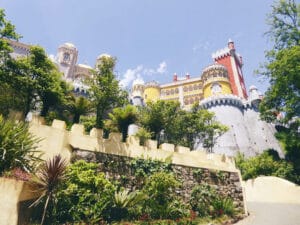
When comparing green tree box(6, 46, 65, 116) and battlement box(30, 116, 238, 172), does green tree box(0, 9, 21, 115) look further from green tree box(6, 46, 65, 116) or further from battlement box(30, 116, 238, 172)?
battlement box(30, 116, 238, 172)

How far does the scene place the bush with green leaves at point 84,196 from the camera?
32.4 feet

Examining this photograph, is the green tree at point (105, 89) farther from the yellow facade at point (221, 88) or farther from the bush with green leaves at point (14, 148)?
the yellow facade at point (221, 88)

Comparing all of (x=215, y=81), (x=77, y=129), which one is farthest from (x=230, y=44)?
(x=77, y=129)

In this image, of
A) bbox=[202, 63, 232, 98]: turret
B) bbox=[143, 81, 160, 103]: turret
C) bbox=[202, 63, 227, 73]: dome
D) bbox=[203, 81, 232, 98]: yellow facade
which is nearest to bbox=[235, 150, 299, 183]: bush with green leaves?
bbox=[202, 63, 232, 98]: turret

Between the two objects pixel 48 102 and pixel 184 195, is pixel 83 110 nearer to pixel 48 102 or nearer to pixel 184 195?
pixel 48 102

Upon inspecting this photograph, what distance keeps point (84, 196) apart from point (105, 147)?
133 inches

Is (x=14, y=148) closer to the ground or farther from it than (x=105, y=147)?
closer to the ground

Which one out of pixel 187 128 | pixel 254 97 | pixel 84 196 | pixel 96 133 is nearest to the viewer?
pixel 84 196

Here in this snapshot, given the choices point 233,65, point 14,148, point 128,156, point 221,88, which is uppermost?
point 233,65

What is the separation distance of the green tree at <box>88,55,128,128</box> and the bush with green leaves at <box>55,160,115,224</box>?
6.23 m

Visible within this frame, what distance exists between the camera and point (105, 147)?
13.2 meters

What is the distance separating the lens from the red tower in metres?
58.0

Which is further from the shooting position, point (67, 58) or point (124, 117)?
point (67, 58)

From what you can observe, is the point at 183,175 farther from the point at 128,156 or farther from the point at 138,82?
the point at 138,82
